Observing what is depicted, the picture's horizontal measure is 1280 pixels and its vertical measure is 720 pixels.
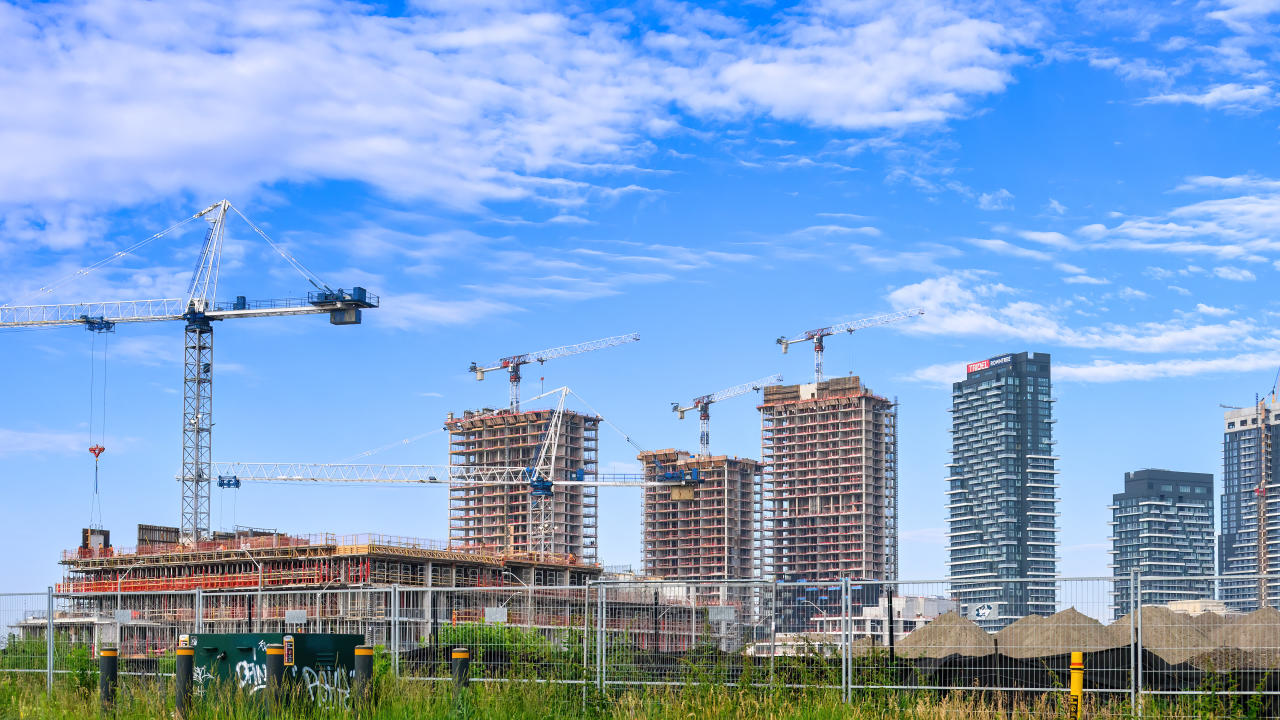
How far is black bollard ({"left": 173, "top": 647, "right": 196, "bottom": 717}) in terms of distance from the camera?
1473 centimetres

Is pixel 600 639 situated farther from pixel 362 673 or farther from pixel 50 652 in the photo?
pixel 50 652

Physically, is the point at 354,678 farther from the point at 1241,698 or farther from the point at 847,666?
the point at 1241,698

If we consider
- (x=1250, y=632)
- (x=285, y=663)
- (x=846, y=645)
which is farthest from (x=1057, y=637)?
(x=285, y=663)

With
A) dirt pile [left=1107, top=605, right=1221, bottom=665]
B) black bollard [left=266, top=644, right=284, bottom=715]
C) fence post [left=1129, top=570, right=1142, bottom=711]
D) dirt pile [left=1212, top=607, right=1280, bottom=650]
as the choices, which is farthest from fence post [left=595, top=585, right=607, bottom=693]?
dirt pile [left=1212, top=607, right=1280, bottom=650]

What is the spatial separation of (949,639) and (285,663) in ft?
41.3

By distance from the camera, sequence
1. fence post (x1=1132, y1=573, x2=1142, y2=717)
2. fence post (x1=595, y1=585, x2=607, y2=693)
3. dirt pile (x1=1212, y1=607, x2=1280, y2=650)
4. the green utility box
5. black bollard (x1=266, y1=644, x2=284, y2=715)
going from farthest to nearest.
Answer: fence post (x1=595, y1=585, x2=607, y2=693), dirt pile (x1=1212, y1=607, x2=1280, y2=650), fence post (x1=1132, y1=573, x2=1142, y2=717), the green utility box, black bollard (x1=266, y1=644, x2=284, y2=715)

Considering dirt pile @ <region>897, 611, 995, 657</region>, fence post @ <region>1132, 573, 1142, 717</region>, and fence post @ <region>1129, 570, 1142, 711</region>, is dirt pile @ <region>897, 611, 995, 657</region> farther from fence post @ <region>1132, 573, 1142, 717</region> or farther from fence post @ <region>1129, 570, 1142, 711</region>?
fence post @ <region>1132, 573, 1142, 717</region>

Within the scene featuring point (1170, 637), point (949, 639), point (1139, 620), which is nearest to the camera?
point (1139, 620)

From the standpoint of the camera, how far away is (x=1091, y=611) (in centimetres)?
1759

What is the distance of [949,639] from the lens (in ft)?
76.1

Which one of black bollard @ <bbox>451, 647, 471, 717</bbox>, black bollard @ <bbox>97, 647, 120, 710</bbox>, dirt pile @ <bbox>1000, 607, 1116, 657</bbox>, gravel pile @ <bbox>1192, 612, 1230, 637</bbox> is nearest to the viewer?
black bollard @ <bbox>451, 647, 471, 717</bbox>

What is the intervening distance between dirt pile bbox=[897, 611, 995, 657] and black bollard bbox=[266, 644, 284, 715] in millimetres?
9562

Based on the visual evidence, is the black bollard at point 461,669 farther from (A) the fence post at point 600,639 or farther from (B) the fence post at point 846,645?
(B) the fence post at point 846,645

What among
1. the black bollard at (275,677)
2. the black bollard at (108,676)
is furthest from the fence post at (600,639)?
the black bollard at (108,676)
